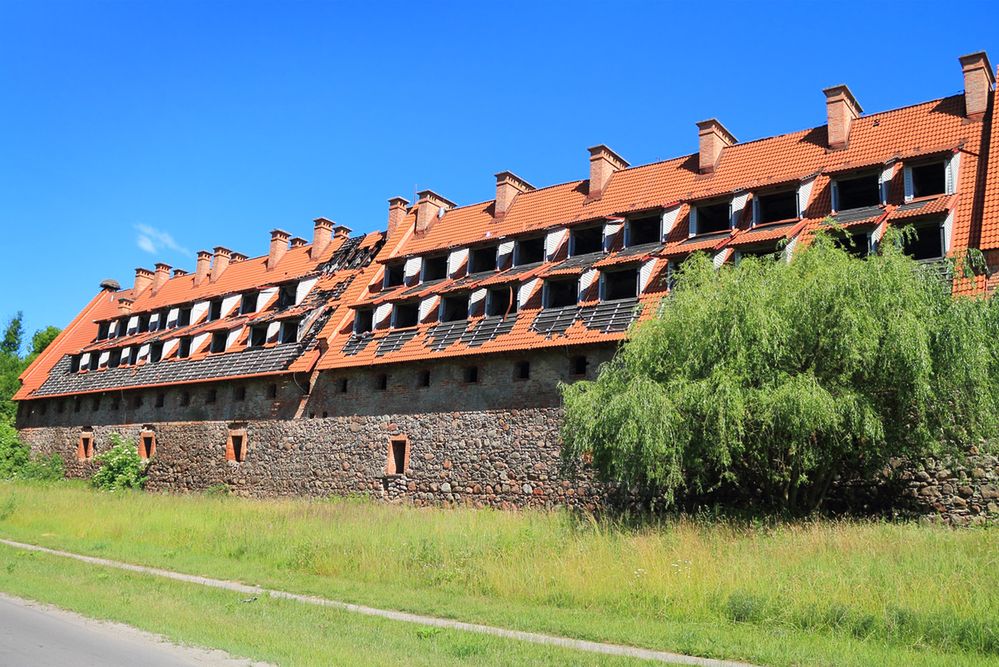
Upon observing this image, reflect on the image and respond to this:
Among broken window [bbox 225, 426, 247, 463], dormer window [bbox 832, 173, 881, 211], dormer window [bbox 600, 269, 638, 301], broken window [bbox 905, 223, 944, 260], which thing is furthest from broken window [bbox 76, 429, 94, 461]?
broken window [bbox 905, 223, 944, 260]

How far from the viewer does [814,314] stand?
1577 centimetres

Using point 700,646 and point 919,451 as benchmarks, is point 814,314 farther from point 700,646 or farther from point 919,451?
point 700,646

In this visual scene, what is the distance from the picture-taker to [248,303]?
38.6 metres

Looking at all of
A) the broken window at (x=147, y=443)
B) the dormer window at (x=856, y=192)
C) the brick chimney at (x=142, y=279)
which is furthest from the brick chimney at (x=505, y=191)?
the brick chimney at (x=142, y=279)

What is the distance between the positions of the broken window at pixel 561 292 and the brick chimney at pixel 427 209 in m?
9.67

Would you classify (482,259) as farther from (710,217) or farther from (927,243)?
(927,243)

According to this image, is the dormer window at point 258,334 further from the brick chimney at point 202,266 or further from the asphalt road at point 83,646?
the asphalt road at point 83,646

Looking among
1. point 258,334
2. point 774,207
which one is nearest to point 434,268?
point 258,334

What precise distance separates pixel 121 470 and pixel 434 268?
56.7 ft

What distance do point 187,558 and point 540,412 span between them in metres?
10.8

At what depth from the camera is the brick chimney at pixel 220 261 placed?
147ft

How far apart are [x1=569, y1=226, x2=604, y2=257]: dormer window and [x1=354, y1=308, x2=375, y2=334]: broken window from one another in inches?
324

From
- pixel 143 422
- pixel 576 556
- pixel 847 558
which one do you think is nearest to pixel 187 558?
pixel 576 556

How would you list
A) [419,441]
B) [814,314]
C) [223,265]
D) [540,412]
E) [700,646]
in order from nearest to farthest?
[700,646], [814,314], [540,412], [419,441], [223,265]
